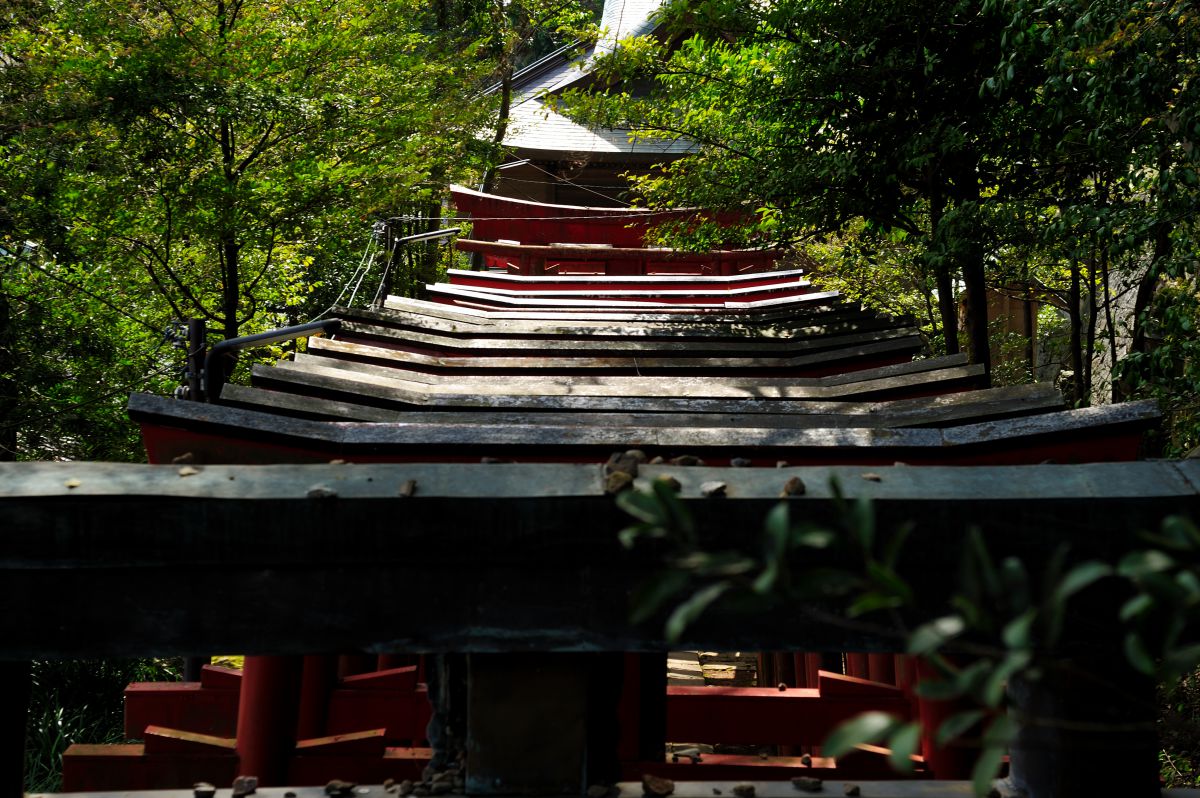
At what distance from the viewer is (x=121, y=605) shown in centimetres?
185

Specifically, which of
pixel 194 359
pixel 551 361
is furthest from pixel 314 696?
pixel 194 359

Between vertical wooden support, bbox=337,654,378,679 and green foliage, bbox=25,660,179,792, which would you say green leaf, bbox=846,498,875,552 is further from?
green foliage, bbox=25,660,179,792

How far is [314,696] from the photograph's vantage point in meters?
5.20

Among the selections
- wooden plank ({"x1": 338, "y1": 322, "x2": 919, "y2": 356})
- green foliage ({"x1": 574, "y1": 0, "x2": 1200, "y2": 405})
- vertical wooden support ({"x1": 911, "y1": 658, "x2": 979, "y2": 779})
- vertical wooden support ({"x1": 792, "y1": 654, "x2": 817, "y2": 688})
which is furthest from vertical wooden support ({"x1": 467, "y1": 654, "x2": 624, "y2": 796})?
vertical wooden support ({"x1": 792, "y1": 654, "x2": 817, "y2": 688})

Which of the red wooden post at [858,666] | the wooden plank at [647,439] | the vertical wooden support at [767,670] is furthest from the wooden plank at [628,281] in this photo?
the wooden plank at [647,439]

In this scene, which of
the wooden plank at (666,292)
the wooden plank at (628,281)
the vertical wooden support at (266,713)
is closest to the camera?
the vertical wooden support at (266,713)

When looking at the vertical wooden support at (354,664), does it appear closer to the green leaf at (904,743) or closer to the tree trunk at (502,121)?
the green leaf at (904,743)

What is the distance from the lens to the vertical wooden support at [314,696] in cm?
510

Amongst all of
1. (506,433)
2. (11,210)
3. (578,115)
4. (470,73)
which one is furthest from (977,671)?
(470,73)

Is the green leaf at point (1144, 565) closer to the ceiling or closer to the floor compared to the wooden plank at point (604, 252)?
closer to the floor

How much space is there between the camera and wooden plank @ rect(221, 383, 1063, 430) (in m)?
4.17

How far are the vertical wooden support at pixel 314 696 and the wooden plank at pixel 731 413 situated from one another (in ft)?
4.51

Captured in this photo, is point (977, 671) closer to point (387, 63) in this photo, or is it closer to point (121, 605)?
point (121, 605)

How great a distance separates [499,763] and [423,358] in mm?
4211
